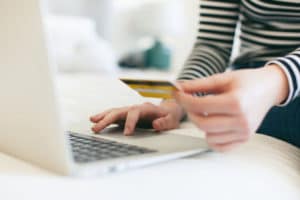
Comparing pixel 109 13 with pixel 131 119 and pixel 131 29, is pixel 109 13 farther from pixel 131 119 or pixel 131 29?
pixel 131 119

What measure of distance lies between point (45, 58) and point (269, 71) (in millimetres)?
231

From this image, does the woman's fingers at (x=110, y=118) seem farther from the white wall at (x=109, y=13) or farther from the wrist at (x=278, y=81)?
the white wall at (x=109, y=13)

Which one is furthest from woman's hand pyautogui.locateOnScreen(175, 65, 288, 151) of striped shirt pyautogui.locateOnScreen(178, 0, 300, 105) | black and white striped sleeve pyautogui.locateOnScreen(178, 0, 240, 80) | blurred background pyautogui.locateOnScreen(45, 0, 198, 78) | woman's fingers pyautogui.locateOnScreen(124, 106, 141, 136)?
blurred background pyautogui.locateOnScreen(45, 0, 198, 78)

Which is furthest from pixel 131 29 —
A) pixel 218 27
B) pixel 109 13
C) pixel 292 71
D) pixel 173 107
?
pixel 292 71

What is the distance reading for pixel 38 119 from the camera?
40cm

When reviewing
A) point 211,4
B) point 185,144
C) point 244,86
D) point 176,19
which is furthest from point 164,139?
point 176,19

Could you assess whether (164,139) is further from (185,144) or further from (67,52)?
(67,52)

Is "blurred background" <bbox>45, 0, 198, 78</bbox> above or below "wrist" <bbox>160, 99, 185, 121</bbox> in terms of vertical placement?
below

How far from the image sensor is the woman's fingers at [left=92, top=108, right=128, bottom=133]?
573mm

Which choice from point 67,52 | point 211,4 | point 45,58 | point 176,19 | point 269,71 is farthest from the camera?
point 176,19

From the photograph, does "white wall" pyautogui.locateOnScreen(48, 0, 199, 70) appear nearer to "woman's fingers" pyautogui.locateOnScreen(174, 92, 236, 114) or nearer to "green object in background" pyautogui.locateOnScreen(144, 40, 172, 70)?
"green object in background" pyautogui.locateOnScreen(144, 40, 172, 70)

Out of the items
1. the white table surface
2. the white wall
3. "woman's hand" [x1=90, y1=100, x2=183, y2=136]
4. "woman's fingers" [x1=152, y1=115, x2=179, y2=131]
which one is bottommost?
the white wall

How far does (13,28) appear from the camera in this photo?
42cm

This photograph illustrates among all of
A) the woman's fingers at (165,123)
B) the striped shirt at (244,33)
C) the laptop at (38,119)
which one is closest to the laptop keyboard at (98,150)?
the laptop at (38,119)
